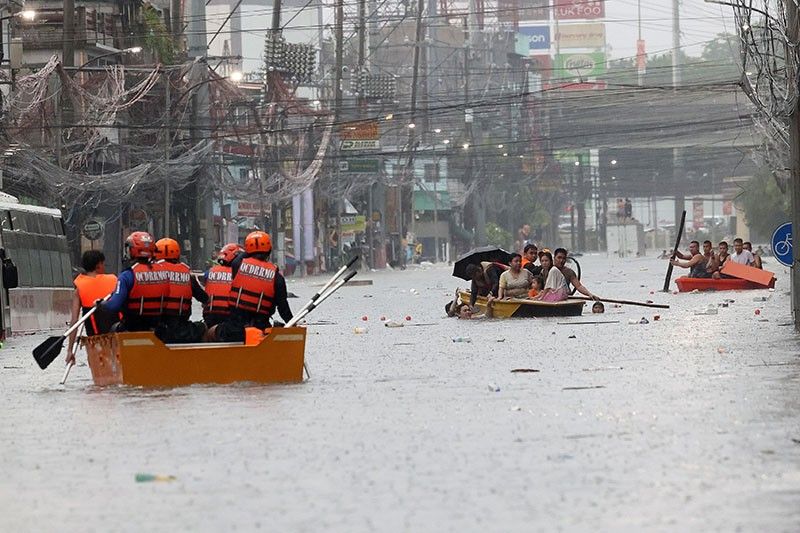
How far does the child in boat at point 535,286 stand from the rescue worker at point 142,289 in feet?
50.4

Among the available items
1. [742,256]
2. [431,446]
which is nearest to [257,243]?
[431,446]

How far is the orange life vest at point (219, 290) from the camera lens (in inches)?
749

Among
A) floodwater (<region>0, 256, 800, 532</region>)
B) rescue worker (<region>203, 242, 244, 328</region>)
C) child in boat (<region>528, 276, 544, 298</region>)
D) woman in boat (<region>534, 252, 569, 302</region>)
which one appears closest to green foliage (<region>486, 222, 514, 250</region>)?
child in boat (<region>528, 276, 544, 298</region>)

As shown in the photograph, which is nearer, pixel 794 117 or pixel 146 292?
pixel 146 292

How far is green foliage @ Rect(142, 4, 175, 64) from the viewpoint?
2509 inches

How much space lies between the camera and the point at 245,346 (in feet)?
58.7

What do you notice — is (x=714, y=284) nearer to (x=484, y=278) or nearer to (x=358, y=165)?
(x=484, y=278)

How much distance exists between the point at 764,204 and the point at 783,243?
269 ft

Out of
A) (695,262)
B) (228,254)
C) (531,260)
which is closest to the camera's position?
(228,254)

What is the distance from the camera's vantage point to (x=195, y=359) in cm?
1794

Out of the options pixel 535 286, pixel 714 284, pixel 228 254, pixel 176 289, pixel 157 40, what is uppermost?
pixel 157 40

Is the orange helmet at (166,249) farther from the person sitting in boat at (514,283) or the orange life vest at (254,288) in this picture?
the person sitting in boat at (514,283)

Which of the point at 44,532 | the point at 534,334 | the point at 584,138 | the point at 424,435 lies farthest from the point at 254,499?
the point at 584,138

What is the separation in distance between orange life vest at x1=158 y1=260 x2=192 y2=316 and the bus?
446 inches
